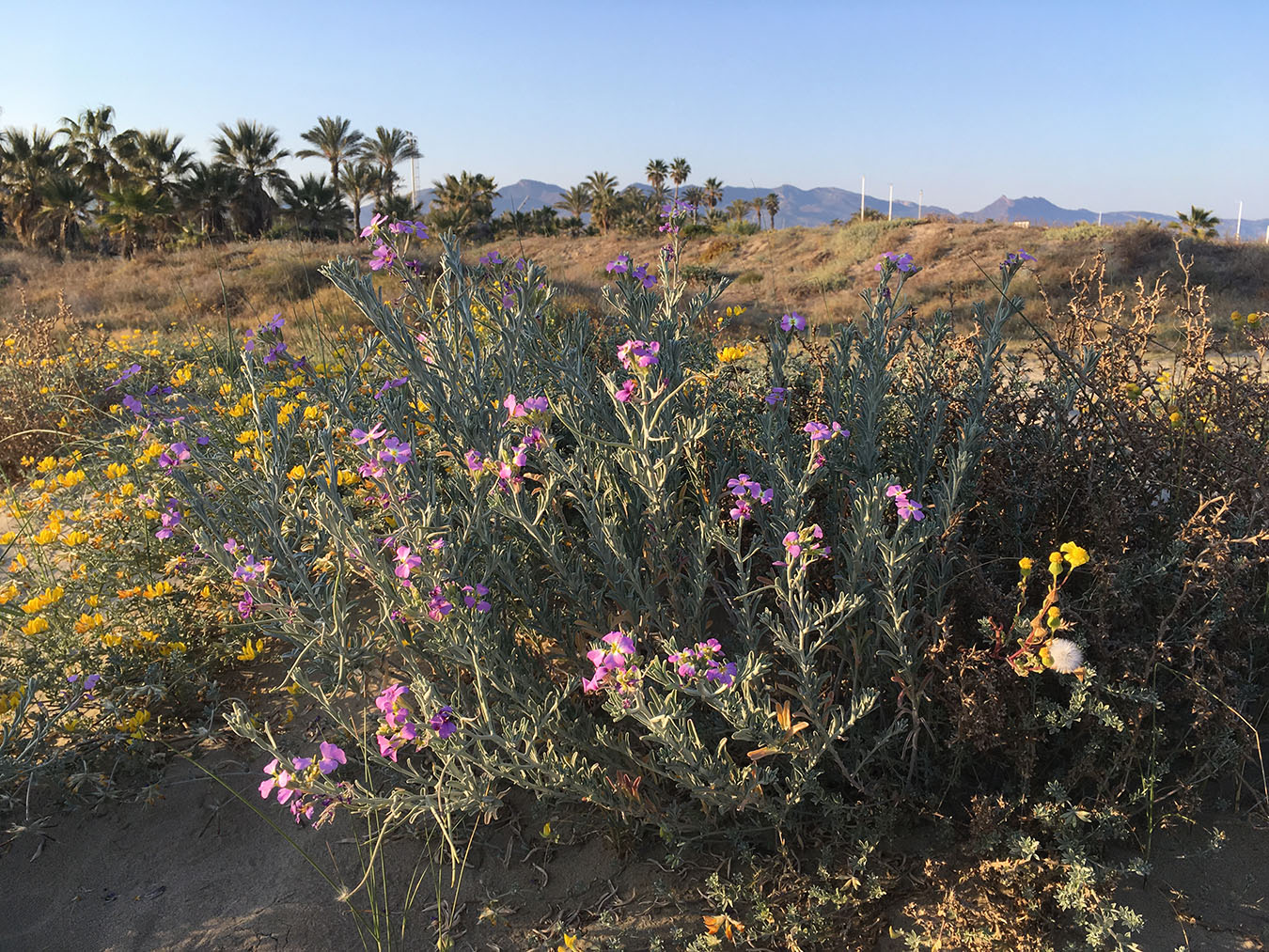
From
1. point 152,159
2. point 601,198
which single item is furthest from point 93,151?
point 601,198

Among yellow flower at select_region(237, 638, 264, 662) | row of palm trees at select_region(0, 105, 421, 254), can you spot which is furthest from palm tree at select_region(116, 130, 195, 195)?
yellow flower at select_region(237, 638, 264, 662)

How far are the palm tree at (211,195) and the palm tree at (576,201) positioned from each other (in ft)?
58.5

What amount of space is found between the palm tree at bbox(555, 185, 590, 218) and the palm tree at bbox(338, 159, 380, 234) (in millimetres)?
10337

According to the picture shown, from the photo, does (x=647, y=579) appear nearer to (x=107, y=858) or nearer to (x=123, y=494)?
(x=107, y=858)

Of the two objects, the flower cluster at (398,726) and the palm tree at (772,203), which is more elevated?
the palm tree at (772,203)

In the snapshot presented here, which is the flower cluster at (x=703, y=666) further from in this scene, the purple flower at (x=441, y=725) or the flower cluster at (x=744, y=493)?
the purple flower at (x=441, y=725)

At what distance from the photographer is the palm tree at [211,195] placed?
31016mm

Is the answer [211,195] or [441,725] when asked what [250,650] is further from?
[211,195]

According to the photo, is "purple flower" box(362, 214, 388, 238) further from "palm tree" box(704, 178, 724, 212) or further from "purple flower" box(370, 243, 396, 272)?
"palm tree" box(704, 178, 724, 212)

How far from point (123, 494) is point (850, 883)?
309cm

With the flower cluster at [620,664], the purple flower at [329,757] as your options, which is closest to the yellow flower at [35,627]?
the purple flower at [329,757]

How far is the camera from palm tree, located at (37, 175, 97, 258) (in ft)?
93.1

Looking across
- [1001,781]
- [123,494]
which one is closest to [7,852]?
[123,494]

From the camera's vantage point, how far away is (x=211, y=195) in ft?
103
